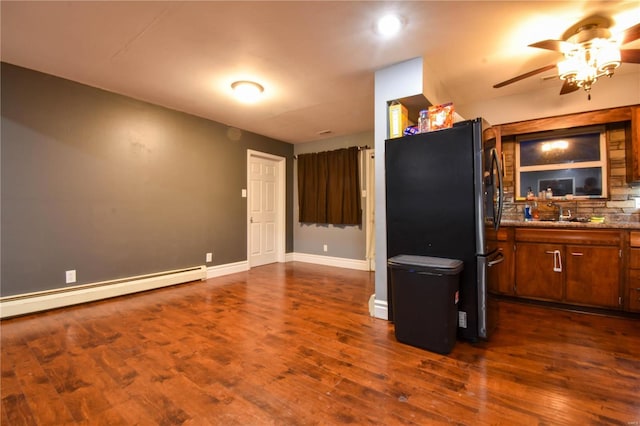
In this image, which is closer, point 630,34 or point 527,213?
point 630,34

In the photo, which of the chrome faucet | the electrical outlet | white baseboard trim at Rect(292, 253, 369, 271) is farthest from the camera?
white baseboard trim at Rect(292, 253, 369, 271)

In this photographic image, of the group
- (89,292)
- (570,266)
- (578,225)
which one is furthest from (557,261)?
(89,292)

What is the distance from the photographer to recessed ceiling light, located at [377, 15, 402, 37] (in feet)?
6.47

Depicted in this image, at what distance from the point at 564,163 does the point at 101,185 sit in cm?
533

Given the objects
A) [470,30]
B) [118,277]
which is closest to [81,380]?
[118,277]

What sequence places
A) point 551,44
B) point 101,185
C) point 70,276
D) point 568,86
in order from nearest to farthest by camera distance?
point 551,44 < point 568,86 < point 70,276 < point 101,185

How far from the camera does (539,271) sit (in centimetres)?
292

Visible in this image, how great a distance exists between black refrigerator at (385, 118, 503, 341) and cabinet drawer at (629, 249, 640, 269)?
1368 millimetres

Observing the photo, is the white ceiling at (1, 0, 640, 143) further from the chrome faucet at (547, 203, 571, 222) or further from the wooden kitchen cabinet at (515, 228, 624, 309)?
the wooden kitchen cabinet at (515, 228, 624, 309)

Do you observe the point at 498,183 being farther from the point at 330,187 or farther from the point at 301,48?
the point at 330,187

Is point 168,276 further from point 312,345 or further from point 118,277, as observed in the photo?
point 312,345

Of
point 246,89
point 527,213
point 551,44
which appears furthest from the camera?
point 527,213

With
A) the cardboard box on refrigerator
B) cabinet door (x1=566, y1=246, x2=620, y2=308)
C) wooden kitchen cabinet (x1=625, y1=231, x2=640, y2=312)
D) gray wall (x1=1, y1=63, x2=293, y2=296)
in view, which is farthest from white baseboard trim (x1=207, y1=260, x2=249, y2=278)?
wooden kitchen cabinet (x1=625, y1=231, x2=640, y2=312)

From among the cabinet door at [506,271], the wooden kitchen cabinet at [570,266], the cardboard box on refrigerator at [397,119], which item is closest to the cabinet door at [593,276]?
the wooden kitchen cabinet at [570,266]
